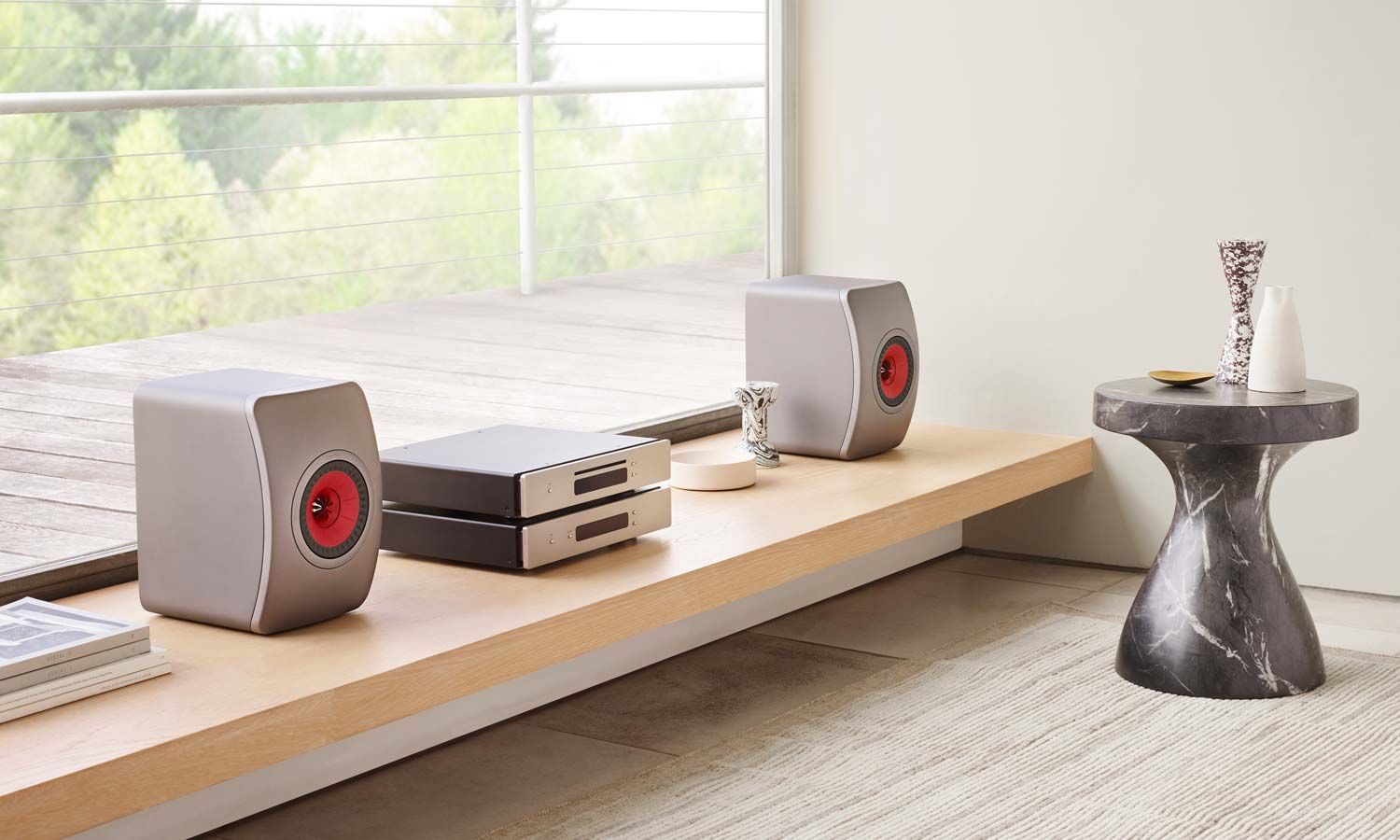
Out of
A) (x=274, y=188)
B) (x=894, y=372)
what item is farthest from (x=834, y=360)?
(x=274, y=188)

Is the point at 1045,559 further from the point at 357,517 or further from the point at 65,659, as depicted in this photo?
the point at 65,659

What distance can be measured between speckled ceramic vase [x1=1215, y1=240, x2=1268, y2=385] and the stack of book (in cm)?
184

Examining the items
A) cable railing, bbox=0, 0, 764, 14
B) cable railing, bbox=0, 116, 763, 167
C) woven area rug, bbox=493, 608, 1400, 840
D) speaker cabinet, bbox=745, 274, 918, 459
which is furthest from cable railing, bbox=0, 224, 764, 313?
woven area rug, bbox=493, 608, 1400, 840

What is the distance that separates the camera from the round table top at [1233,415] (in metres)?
2.67

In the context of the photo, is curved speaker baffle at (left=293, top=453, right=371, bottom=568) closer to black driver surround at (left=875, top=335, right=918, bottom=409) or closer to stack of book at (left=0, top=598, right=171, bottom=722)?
stack of book at (left=0, top=598, right=171, bottom=722)

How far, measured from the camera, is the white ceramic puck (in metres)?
3.16

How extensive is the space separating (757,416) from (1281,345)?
40.7 inches

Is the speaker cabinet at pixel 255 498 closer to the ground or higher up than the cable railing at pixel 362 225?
closer to the ground

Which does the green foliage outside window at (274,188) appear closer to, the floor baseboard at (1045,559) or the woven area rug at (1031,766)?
the floor baseboard at (1045,559)

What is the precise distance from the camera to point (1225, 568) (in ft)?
9.07

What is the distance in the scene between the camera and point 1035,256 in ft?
12.2

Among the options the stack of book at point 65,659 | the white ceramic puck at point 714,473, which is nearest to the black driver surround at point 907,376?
the white ceramic puck at point 714,473

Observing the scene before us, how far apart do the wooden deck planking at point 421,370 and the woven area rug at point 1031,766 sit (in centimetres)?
101

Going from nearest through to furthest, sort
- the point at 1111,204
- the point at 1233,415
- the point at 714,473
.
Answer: the point at 1233,415
the point at 714,473
the point at 1111,204
